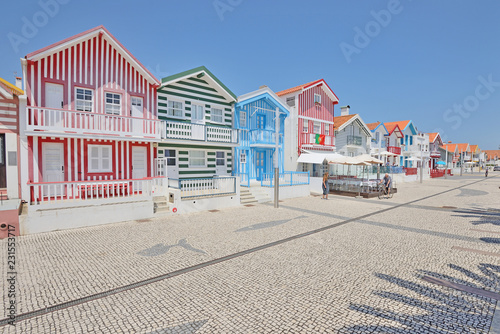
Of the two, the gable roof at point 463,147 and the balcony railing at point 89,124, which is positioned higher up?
the gable roof at point 463,147

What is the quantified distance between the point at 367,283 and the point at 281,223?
16.9 ft

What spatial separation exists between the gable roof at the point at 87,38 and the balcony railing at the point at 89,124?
239 cm

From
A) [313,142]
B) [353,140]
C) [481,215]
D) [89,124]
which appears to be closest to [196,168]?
[89,124]

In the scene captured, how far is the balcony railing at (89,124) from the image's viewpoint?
32.7 feet

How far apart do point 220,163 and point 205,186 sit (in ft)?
13.0

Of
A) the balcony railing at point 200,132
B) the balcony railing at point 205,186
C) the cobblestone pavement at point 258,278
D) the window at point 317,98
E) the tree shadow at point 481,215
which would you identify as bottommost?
the tree shadow at point 481,215

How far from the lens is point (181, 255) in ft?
21.4

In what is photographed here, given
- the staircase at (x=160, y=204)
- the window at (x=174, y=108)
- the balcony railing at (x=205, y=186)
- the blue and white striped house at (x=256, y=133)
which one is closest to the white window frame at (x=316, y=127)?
the blue and white striped house at (x=256, y=133)

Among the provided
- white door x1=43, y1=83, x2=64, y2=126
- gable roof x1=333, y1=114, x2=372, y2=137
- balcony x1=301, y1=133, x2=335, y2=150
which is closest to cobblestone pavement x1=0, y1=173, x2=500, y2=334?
white door x1=43, y1=83, x2=64, y2=126

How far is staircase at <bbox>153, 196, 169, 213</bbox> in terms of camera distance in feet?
37.0

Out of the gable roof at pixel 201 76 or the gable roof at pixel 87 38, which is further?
the gable roof at pixel 201 76

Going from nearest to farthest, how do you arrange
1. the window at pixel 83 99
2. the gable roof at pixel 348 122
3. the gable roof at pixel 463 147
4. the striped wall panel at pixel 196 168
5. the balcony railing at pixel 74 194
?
the balcony railing at pixel 74 194 → the window at pixel 83 99 → the striped wall panel at pixel 196 168 → the gable roof at pixel 348 122 → the gable roof at pixel 463 147

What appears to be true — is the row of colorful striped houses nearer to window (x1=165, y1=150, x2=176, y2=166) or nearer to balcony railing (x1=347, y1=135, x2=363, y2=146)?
window (x1=165, y1=150, x2=176, y2=166)

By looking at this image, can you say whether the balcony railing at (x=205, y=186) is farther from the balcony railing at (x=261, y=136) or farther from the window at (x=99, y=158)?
the balcony railing at (x=261, y=136)
